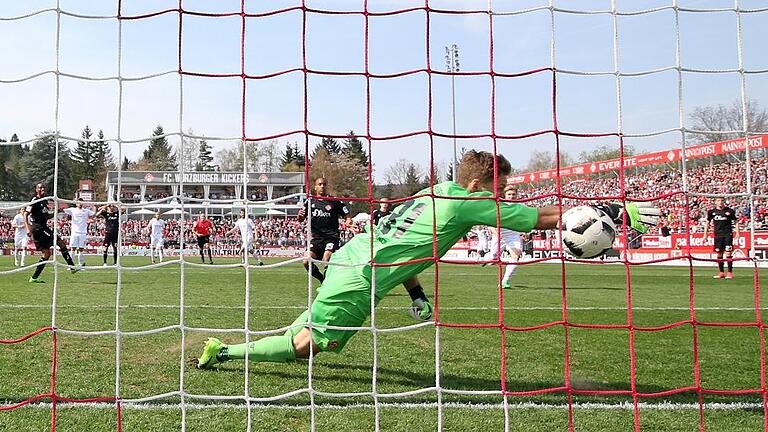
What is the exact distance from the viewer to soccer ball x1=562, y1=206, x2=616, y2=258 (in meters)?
3.77

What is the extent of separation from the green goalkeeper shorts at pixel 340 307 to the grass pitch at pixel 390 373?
0.22m

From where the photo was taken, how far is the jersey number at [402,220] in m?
4.20

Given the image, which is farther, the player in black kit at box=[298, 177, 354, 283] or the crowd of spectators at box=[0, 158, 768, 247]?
the crowd of spectators at box=[0, 158, 768, 247]

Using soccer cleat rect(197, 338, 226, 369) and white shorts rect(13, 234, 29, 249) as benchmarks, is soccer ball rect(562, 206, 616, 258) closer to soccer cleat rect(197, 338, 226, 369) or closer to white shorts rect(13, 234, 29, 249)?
soccer cleat rect(197, 338, 226, 369)

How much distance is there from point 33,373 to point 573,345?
4.26 m

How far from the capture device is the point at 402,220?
4.24 m

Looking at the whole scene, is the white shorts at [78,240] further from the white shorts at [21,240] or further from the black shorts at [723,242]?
the black shorts at [723,242]

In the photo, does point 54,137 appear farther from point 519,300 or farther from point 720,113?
point 519,300

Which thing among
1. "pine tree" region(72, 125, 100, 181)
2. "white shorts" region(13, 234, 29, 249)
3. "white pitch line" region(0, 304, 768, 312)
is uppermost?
"pine tree" region(72, 125, 100, 181)

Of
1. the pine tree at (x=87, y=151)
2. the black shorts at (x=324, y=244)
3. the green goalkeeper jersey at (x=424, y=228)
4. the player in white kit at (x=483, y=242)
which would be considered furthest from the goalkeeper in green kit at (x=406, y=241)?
the player in white kit at (x=483, y=242)

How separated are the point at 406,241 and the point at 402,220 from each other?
150 mm

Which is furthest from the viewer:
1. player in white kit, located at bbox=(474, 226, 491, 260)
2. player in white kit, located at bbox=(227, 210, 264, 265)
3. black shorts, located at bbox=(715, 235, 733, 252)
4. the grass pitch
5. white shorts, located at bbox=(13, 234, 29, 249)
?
player in white kit, located at bbox=(474, 226, 491, 260)

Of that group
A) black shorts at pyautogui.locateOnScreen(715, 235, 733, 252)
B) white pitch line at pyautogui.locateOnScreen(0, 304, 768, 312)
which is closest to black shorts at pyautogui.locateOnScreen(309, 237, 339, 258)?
white pitch line at pyautogui.locateOnScreen(0, 304, 768, 312)

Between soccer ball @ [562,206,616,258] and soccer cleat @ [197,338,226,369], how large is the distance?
2454 millimetres
